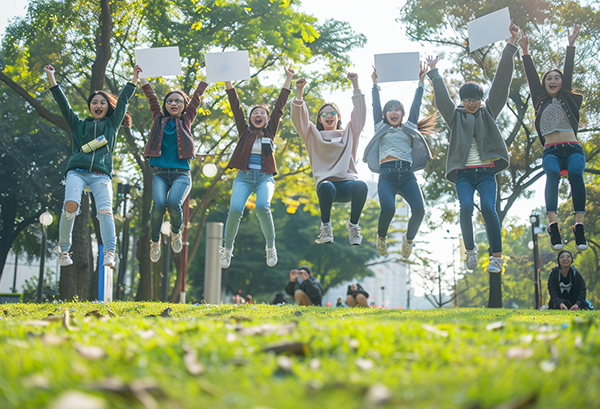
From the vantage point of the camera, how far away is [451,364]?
255 cm

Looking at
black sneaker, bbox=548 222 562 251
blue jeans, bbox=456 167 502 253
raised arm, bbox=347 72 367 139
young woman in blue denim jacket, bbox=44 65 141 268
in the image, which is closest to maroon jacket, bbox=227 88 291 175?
raised arm, bbox=347 72 367 139

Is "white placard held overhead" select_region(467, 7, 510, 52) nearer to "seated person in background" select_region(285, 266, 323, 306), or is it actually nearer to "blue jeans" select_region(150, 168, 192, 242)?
"blue jeans" select_region(150, 168, 192, 242)

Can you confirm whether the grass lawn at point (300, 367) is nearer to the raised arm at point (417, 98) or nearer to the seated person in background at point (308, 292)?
the raised arm at point (417, 98)

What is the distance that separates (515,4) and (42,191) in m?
22.9

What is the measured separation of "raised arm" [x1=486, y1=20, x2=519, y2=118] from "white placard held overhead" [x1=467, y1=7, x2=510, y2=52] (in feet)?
0.39

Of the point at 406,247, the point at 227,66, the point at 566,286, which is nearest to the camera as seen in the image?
the point at 227,66

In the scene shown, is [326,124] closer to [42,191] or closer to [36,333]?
[36,333]

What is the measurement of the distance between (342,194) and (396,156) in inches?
39.4

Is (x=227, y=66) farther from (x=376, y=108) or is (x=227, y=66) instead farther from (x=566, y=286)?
(x=566, y=286)

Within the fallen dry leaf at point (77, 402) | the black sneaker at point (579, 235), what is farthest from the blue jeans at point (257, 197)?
the fallen dry leaf at point (77, 402)

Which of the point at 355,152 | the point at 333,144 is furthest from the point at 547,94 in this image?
the point at 333,144

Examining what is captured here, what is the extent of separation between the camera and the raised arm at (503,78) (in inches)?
321

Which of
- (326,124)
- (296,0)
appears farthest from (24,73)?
(326,124)

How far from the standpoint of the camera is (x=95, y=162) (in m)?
8.08
